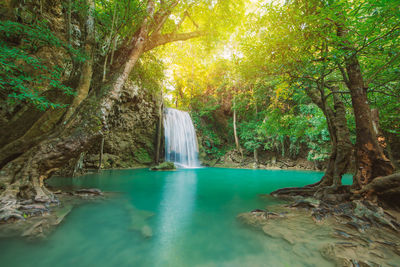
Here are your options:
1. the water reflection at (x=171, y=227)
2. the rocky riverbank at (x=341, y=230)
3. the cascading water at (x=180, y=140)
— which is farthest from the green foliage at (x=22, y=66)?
the cascading water at (x=180, y=140)

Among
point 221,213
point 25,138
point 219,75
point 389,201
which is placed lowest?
point 221,213

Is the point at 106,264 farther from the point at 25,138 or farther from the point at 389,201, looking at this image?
the point at 389,201

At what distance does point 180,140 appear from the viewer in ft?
56.5

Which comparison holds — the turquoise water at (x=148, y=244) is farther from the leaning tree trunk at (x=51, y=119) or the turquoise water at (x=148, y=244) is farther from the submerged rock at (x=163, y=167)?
the submerged rock at (x=163, y=167)

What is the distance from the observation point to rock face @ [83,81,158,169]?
458 inches

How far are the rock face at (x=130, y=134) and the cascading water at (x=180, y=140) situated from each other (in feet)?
5.46

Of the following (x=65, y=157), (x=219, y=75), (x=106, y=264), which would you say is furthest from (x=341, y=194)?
(x=219, y=75)

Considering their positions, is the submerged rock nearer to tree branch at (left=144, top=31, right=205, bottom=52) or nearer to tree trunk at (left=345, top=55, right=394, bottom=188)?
tree branch at (left=144, top=31, right=205, bottom=52)

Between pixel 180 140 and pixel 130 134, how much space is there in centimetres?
532

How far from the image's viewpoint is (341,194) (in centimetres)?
339

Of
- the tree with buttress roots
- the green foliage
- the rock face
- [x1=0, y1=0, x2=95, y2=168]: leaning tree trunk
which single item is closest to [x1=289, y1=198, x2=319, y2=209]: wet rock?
the tree with buttress roots

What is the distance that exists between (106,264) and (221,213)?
2101 millimetres

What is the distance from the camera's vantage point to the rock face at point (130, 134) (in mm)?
11641

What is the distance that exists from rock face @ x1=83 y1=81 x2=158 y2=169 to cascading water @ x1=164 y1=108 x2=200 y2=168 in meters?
1.66
